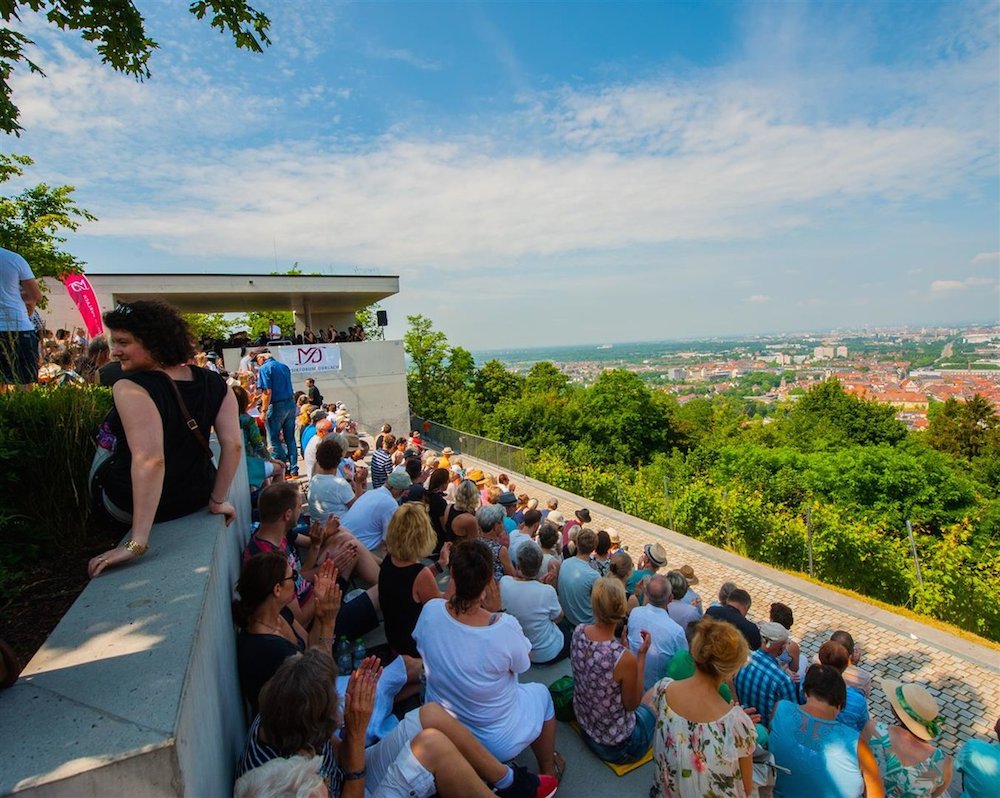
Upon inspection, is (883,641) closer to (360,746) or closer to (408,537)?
(408,537)

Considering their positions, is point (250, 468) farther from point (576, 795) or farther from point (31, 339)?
point (576, 795)

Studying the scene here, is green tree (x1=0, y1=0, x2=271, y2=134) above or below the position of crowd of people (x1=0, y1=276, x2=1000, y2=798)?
above

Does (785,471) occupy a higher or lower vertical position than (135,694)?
lower

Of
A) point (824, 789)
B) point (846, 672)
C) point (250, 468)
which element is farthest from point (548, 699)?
point (250, 468)

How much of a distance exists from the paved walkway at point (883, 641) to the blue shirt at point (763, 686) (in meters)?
1.03

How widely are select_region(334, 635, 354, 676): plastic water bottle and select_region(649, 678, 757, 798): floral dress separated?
200 cm

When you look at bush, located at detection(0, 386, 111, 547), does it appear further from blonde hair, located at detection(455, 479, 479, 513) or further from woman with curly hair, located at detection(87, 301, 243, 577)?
blonde hair, located at detection(455, 479, 479, 513)

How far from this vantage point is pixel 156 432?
2.22 m

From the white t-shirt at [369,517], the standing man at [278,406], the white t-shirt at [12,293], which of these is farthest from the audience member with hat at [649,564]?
the white t-shirt at [12,293]

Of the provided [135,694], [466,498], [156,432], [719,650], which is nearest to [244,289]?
[466,498]

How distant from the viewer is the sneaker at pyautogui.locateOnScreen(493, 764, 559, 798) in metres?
2.46

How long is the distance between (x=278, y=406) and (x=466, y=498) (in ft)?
14.7

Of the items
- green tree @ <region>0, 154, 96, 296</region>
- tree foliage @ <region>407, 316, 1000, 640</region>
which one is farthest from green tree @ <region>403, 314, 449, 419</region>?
green tree @ <region>0, 154, 96, 296</region>

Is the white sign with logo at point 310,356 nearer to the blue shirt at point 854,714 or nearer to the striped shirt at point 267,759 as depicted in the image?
the striped shirt at point 267,759
